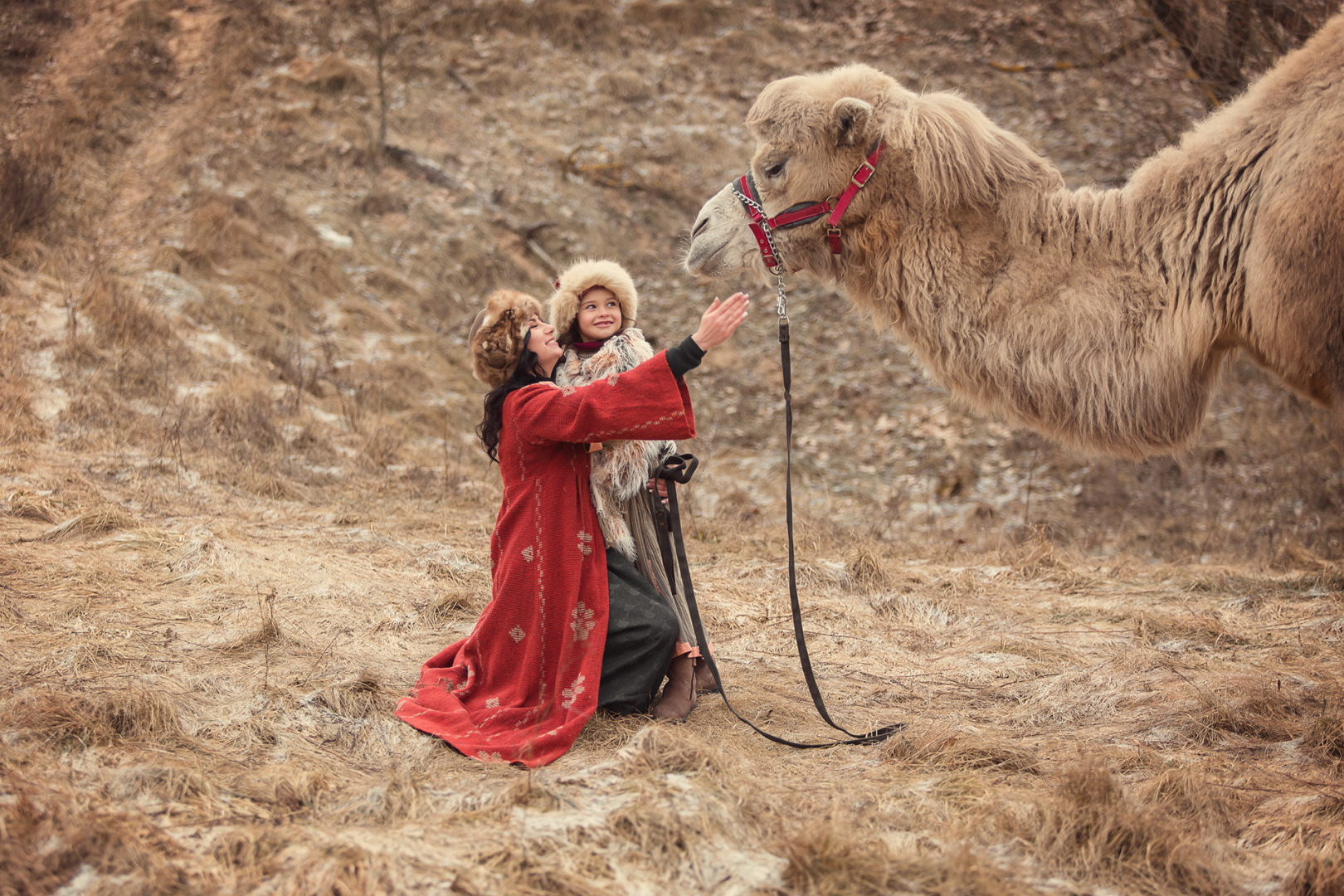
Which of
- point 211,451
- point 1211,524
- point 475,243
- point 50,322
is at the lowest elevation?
point 1211,524

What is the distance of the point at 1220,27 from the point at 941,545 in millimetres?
5401

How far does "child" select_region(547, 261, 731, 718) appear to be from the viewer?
3.64 meters

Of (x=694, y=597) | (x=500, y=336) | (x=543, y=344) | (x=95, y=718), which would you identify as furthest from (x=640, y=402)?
(x=95, y=718)

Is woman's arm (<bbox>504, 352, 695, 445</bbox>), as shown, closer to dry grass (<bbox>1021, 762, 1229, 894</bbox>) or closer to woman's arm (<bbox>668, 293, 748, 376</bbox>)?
woman's arm (<bbox>668, 293, 748, 376</bbox>)

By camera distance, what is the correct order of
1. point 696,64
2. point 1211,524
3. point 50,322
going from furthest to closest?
point 696,64, point 50,322, point 1211,524

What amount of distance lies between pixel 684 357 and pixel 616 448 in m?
0.61

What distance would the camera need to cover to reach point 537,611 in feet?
11.8

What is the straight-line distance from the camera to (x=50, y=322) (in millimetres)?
8180

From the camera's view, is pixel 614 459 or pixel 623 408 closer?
pixel 623 408

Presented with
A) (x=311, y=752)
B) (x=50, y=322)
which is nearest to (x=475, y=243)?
(x=50, y=322)

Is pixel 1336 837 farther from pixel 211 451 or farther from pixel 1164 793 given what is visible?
pixel 211 451

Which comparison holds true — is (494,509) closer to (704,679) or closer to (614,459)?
(704,679)

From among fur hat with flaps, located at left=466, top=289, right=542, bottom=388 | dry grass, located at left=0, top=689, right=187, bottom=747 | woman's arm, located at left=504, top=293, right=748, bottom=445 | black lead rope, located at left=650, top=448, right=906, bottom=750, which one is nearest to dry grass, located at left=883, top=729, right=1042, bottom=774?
black lead rope, located at left=650, top=448, right=906, bottom=750

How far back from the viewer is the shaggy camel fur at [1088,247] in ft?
10.5
